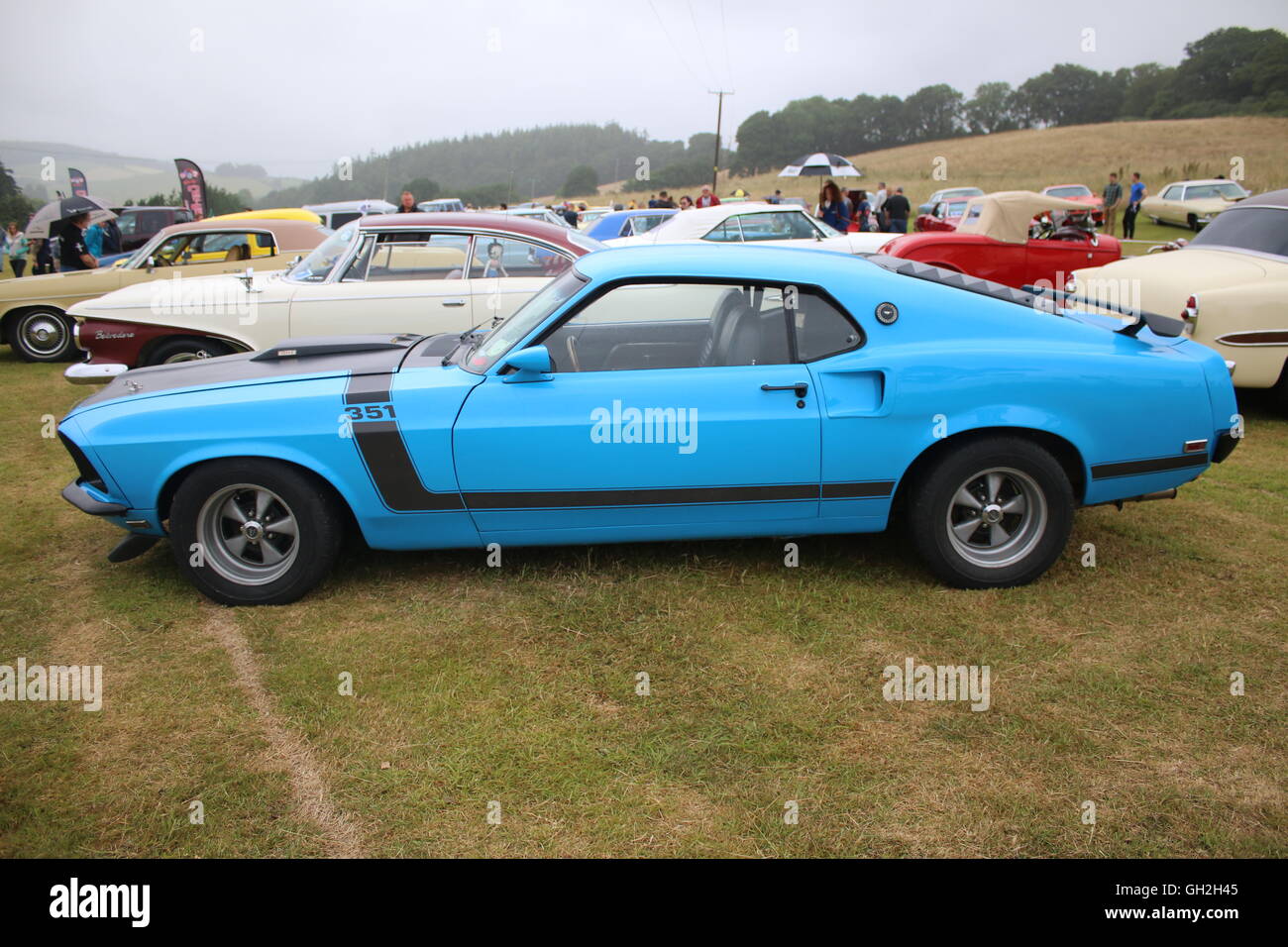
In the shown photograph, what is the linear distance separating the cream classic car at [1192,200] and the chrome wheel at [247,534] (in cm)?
2598

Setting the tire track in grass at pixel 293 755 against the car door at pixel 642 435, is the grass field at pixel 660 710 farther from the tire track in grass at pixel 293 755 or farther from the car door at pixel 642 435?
the car door at pixel 642 435

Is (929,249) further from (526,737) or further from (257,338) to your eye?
(526,737)

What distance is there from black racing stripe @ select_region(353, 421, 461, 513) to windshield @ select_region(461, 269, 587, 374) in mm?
457

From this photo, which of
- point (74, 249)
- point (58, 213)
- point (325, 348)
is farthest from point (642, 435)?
point (58, 213)

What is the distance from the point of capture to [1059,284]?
31.2ft

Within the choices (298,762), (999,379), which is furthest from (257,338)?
(999,379)

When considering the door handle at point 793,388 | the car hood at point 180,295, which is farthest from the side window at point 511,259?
the door handle at point 793,388

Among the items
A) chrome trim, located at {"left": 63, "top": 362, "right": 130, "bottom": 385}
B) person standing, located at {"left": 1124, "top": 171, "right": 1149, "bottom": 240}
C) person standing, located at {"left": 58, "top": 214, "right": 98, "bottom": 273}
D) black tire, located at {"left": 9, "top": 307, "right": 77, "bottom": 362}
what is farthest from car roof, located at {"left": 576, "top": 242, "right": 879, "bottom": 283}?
person standing, located at {"left": 1124, "top": 171, "right": 1149, "bottom": 240}

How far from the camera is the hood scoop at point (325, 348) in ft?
13.7

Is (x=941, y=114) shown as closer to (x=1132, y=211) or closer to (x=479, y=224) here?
(x=1132, y=211)

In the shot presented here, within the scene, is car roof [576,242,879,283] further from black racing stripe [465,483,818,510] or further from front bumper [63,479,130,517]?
front bumper [63,479,130,517]

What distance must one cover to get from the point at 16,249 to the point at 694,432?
19.0 meters

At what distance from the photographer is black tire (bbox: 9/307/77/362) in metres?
9.95

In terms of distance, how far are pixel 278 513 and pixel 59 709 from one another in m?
1.08
